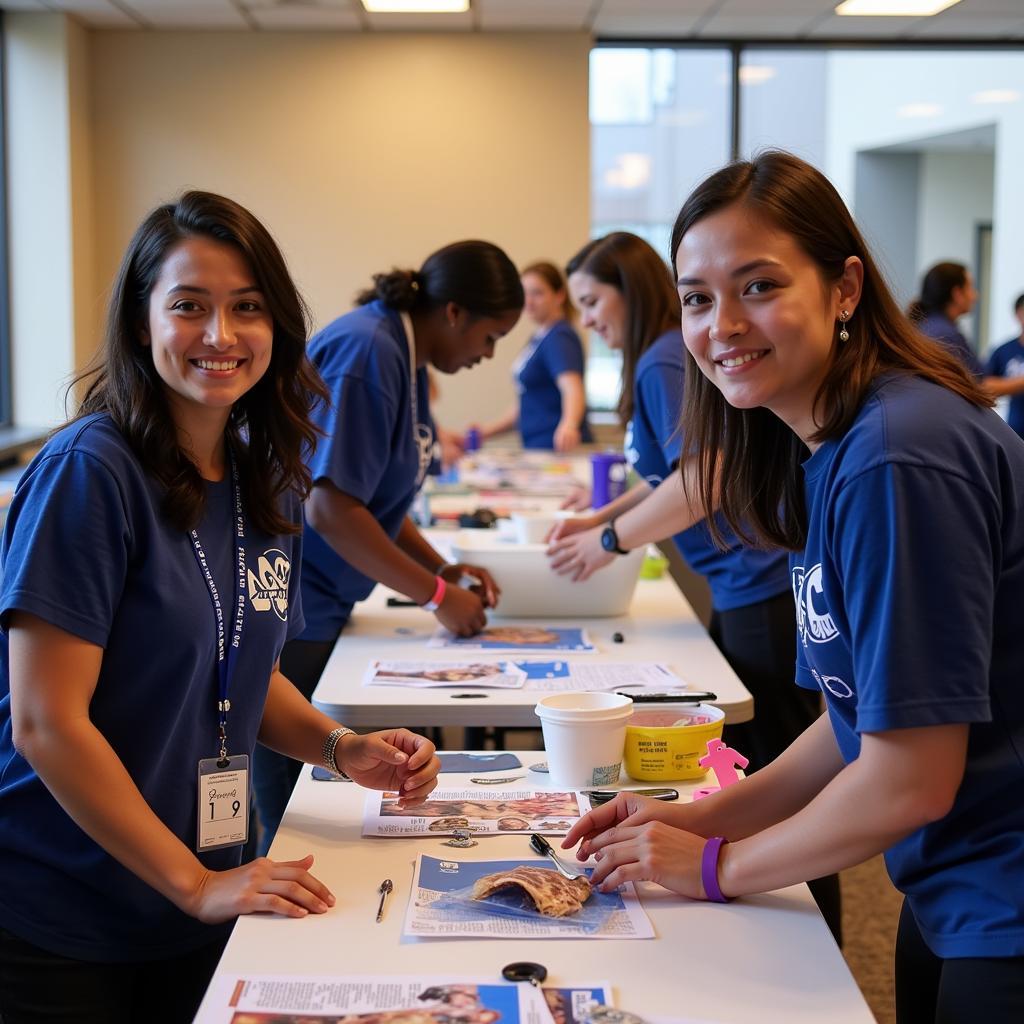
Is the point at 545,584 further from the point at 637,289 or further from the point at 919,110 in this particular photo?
the point at 919,110

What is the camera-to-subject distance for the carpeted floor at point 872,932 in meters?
2.70

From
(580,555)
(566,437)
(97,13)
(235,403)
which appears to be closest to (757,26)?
(566,437)

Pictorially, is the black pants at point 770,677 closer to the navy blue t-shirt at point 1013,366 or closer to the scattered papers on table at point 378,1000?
the scattered papers on table at point 378,1000

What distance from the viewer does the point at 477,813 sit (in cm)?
155

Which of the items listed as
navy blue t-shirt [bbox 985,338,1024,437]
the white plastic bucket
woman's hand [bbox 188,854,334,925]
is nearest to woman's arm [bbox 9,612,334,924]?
woman's hand [bbox 188,854,334,925]

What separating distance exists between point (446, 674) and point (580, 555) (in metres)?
0.51

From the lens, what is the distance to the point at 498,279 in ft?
7.98

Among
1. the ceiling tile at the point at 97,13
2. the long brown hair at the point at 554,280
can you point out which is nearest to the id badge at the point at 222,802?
the long brown hair at the point at 554,280

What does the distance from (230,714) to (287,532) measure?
0.25m

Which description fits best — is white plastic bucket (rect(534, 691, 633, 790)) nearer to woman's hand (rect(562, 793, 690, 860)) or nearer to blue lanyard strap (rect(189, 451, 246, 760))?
woman's hand (rect(562, 793, 690, 860))

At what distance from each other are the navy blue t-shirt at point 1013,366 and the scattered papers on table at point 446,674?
5366 mm

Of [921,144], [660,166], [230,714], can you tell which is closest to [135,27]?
[660,166]

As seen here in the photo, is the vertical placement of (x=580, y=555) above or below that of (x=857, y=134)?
below

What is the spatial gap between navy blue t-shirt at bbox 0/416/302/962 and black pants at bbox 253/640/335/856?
2.67 ft
